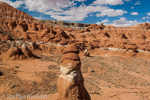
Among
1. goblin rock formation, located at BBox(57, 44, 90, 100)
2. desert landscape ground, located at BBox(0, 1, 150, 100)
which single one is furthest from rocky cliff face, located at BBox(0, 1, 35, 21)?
goblin rock formation, located at BBox(57, 44, 90, 100)

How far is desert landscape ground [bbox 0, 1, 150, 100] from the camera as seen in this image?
721 cm

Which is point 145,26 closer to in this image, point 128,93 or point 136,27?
point 136,27

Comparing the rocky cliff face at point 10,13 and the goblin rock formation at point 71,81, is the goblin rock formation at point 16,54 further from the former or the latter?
the rocky cliff face at point 10,13

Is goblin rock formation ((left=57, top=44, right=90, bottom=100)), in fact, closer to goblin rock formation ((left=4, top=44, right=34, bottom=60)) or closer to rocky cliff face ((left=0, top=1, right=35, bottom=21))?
goblin rock formation ((left=4, top=44, right=34, bottom=60))

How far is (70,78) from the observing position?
259 inches

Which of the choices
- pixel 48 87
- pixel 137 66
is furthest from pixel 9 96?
pixel 137 66

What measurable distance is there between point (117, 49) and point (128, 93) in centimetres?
2670

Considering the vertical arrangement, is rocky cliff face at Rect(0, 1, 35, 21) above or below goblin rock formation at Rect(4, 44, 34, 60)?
above

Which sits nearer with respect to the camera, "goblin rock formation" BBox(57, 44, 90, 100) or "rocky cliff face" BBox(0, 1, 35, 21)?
"goblin rock formation" BBox(57, 44, 90, 100)

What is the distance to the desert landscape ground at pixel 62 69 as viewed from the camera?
7211 millimetres

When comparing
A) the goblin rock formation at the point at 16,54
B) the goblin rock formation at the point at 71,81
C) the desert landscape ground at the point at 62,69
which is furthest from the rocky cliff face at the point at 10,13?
the goblin rock formation at the point at 71,81

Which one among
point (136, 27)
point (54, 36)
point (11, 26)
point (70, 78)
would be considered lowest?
point (70, 78)

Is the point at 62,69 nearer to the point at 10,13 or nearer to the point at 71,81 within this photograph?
the point at 71,81

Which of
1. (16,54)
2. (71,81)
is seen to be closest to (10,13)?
(16,54)
